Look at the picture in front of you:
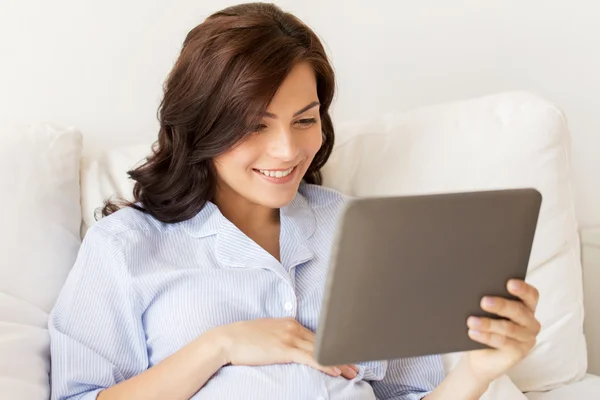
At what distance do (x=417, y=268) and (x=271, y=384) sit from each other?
0.37 m

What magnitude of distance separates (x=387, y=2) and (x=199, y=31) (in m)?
0.72

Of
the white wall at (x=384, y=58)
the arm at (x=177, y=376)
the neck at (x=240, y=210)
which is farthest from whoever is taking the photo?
the white wall at (x=384, y=58)

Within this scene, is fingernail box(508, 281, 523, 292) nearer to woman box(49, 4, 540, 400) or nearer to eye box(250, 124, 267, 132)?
woman box(49, 4, 540, 400)

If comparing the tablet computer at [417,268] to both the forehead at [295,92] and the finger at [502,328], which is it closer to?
the finger at [502,328]

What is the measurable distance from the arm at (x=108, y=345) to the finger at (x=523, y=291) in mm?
452

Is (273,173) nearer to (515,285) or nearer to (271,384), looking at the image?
(271,384)

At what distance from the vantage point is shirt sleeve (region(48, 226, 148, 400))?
1.19m

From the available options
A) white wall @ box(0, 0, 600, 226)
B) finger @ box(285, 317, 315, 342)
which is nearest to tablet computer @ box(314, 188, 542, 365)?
finger @ box(285, 317, 315, 342)

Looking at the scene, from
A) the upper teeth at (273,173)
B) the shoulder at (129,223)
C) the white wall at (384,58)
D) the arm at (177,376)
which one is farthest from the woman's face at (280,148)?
the white wall at (384,58)

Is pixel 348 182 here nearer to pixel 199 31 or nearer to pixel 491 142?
pixel 491 142

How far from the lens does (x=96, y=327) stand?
3.97 feet

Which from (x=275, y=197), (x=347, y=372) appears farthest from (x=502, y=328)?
(x=275, y=197)

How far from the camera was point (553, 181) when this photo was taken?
1480mm

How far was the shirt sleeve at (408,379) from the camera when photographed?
1.35 meters
